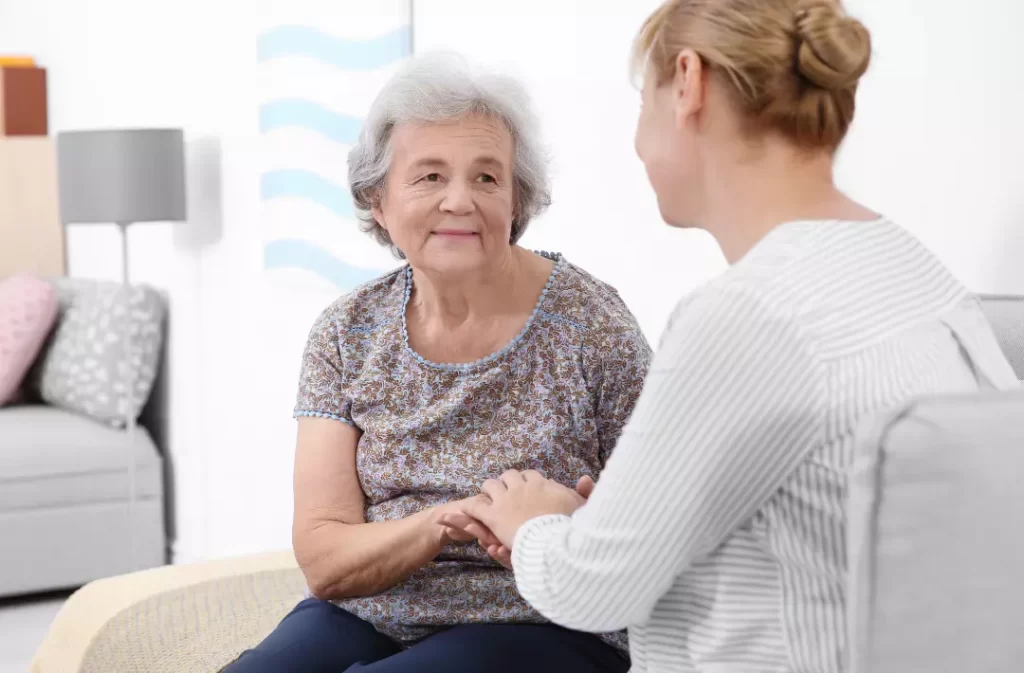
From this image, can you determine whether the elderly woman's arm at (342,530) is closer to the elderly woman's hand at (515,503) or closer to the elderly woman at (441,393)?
the elderly woman at (441,393)

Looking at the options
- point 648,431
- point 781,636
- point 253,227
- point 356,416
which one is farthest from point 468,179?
point 253,227

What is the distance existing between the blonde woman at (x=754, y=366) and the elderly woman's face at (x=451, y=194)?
0.56 m

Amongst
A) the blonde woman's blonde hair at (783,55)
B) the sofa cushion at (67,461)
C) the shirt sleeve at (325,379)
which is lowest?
the sofa cushion at (67,461)

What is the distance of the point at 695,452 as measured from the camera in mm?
963

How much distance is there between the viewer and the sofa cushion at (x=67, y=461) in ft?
12.5

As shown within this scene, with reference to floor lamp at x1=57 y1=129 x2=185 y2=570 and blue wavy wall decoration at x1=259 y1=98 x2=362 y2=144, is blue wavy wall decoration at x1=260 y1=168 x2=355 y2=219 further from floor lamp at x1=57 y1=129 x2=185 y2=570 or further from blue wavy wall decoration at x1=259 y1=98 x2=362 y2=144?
floor lamp at x1=57 y1=129 x2=185 y2=570

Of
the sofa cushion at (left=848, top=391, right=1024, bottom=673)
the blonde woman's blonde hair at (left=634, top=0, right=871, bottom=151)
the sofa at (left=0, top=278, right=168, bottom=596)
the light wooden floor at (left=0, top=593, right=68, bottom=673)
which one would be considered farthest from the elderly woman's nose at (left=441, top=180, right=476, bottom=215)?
the sofa at (left=0, top=278, right=168, bottom=596)

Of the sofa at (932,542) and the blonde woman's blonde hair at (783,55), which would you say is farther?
the blonde woman's blonde hair at (783,55)

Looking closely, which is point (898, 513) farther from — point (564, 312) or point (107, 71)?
point (107, 71)

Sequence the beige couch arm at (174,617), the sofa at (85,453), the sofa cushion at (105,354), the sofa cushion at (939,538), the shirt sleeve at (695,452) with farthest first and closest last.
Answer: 1. the sofa cushion at (105,354)
2. the sofa at (85,453)
3. the beige couch arm at (174,617)
4. the shirt sleeve at (695,452)
5. the sofa cushion at (939,538)

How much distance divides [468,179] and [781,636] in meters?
0.91

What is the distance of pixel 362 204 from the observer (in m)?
1.85

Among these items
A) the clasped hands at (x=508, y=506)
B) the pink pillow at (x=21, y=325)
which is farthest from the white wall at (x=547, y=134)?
the clasped hands at (x=508, y=506)

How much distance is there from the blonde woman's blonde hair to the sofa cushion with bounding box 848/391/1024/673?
0.35m
